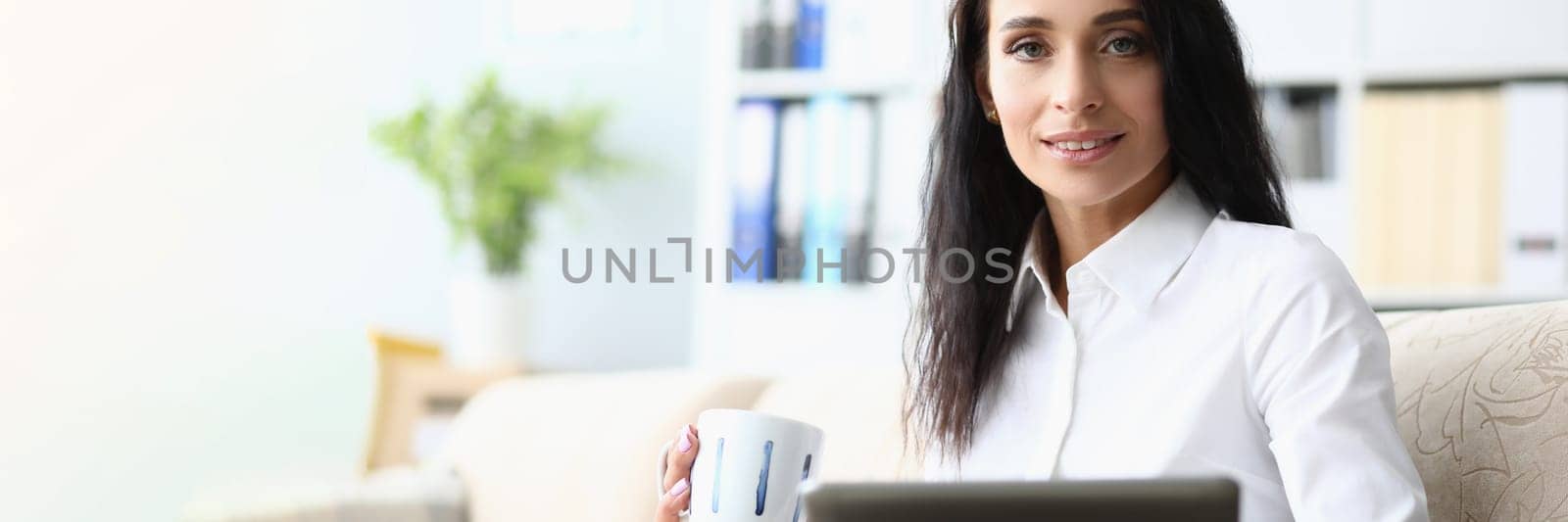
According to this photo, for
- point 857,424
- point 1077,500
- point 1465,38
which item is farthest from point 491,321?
point 1077,500

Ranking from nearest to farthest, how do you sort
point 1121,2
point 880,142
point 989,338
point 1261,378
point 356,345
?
1. point 1261,378
2. point 1121,2
3. point 989,338
4. point 880,142
5. point 356,345

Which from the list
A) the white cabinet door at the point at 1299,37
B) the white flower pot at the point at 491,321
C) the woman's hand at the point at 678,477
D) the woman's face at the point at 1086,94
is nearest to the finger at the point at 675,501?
the woman's hand at the point at 678,477

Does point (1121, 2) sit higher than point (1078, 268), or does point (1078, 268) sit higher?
point (1121, 2)

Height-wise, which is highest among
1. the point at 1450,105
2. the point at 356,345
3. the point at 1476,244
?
the point at 1450,105

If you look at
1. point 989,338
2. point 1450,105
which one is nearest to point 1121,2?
point 989,338

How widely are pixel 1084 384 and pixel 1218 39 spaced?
28 centimetres

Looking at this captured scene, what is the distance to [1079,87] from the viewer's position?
3.49ft

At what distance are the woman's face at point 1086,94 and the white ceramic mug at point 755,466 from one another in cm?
30

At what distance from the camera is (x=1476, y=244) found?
261cm

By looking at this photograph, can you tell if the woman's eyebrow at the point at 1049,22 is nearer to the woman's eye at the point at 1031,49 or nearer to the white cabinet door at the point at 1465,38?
the woman's eye at the point at 1031,49

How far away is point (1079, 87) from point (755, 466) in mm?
376

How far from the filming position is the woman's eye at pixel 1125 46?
3.53 feet

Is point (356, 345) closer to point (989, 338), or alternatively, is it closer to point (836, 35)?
point (836, 35)

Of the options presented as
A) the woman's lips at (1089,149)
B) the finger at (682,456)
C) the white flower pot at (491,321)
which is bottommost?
the white flower pot at (491,321)
